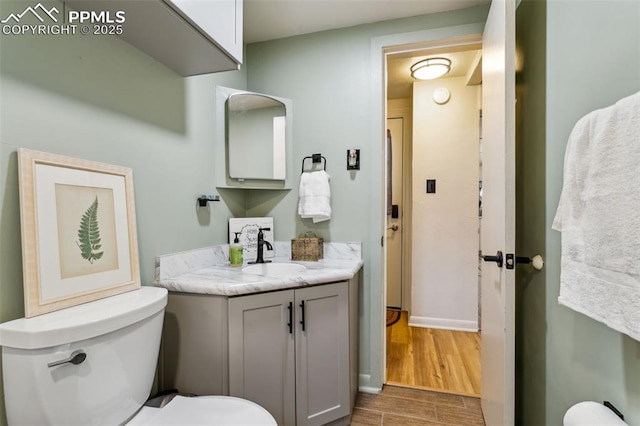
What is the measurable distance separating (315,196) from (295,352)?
2.99ft

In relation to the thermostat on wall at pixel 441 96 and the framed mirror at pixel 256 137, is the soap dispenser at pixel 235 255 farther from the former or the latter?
the thermostat on wall at pixel 441 96

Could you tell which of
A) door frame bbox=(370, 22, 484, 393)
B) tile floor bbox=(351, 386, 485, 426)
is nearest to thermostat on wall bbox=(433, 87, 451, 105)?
door frame bbox=(370, 22, 484, 393)

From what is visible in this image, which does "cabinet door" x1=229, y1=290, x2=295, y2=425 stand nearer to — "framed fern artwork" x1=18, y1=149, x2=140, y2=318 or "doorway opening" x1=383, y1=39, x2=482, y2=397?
"framed fern artwork" x1=18, y1=149, x2=140, y2=318

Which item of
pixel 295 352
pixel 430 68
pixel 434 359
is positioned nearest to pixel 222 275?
pixel 295 352

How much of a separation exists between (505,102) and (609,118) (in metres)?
0.56

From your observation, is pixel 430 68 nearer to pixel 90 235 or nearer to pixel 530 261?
pixel 530 261

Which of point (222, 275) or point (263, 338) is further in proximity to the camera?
point (222, 275)

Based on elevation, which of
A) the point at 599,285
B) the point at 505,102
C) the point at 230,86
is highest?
the point at 230,86

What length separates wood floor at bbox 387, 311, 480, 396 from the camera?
196 cm

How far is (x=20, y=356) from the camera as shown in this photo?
0.74m

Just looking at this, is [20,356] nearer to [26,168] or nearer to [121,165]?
[26,168]

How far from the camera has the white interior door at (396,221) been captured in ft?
10.9

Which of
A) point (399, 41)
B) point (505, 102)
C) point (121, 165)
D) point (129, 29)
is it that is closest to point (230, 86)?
point (129, 29)

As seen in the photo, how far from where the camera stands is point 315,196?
186cm
